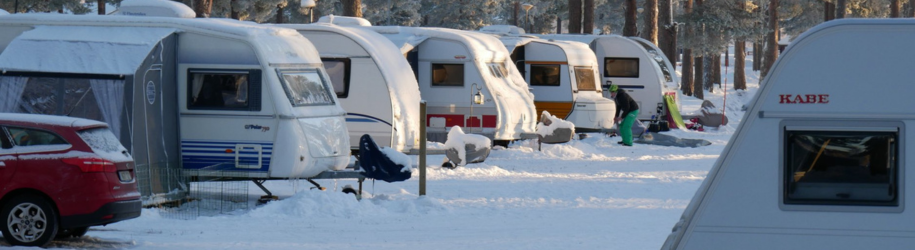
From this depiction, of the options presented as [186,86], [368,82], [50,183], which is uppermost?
[368,82]

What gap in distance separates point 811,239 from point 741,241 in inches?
15.8

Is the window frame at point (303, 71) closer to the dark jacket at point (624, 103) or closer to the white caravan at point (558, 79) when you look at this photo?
the white caravan at point (558, 79)

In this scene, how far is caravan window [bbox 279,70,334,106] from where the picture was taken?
14.5m

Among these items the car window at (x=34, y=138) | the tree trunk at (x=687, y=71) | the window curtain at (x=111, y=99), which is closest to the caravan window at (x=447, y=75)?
the window curtain at (x=111, y=99)

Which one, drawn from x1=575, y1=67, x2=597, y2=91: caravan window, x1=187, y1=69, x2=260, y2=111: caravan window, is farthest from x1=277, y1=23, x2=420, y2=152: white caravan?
x1=575, y1=67, x2=597, y2=91: caravan window

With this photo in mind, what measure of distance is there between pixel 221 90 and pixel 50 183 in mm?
4071

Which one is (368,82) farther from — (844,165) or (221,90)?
(844,165)

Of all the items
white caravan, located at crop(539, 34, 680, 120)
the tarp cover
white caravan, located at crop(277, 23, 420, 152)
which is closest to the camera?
the tarp cover

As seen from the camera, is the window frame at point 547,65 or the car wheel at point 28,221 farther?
the window frame at point 547,65

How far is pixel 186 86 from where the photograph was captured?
47.2 feet

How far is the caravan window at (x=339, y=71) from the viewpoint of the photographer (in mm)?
18609

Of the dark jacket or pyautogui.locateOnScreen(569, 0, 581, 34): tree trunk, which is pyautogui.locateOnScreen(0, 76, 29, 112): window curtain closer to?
the dark jacket

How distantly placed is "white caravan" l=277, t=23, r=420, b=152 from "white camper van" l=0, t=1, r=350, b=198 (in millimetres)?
3503

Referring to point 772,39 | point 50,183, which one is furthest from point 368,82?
point 772,39
